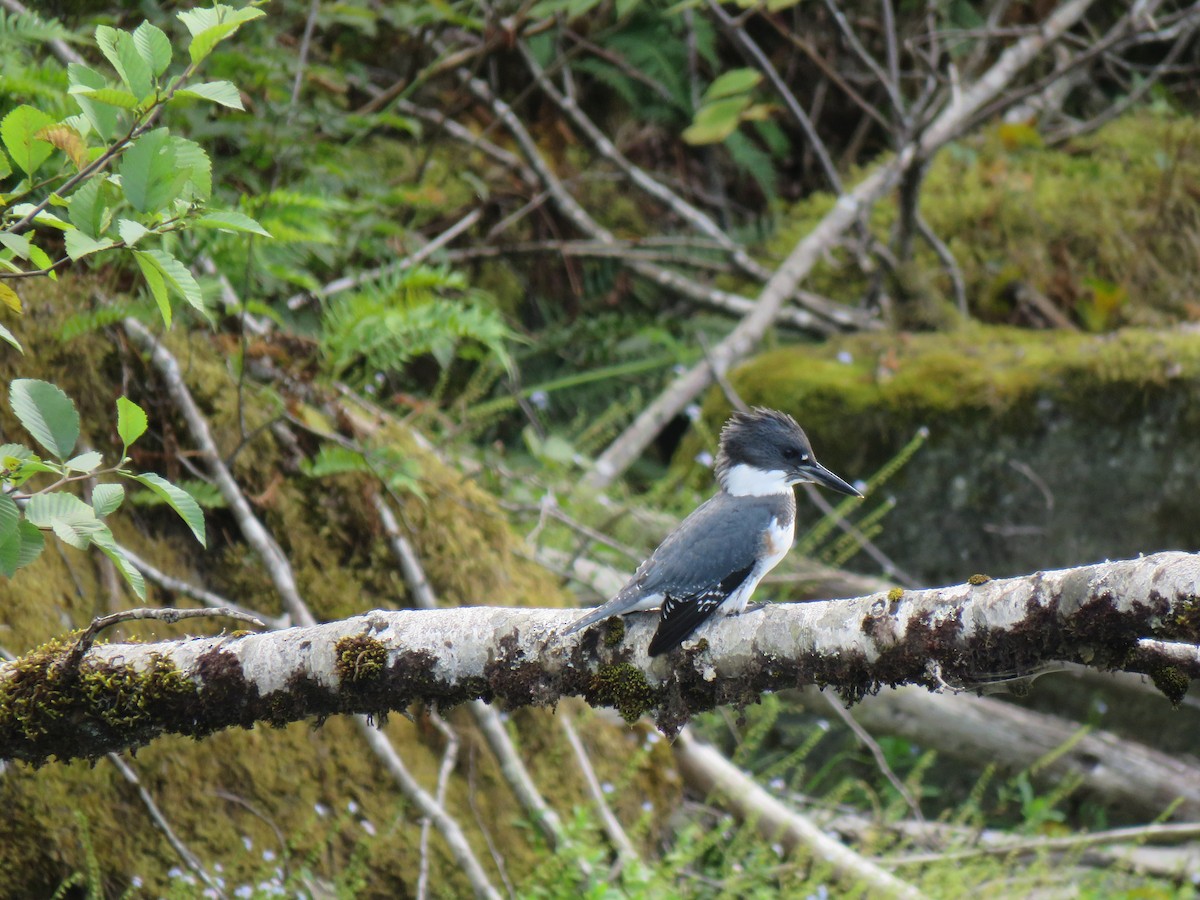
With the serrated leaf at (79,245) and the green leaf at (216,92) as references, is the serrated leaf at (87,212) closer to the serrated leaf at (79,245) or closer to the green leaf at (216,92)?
the serrated leaf at (79,245)

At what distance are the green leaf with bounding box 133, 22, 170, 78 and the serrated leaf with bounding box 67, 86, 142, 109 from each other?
0.06 metres

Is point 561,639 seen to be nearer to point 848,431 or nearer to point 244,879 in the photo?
point 244,879

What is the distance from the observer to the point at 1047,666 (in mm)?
2109

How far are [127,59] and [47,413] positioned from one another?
61cm

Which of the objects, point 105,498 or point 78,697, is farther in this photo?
point 78,697

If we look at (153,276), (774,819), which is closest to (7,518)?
(153,276)

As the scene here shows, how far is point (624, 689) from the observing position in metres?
2.53

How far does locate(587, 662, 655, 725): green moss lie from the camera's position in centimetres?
251

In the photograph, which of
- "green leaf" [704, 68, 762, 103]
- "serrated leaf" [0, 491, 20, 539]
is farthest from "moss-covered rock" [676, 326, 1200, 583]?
"serrated leaf" [0, 491, 20, 539]

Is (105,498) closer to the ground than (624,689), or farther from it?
farther from it

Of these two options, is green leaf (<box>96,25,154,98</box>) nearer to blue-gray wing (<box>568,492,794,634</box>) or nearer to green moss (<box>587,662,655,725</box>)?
blue-gray wing (<box>568,492,794,634</box>)

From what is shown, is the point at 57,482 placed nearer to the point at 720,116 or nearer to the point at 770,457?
the point at 770,457

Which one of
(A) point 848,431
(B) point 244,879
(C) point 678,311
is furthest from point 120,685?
(C) point 678,311

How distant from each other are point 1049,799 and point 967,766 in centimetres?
97
